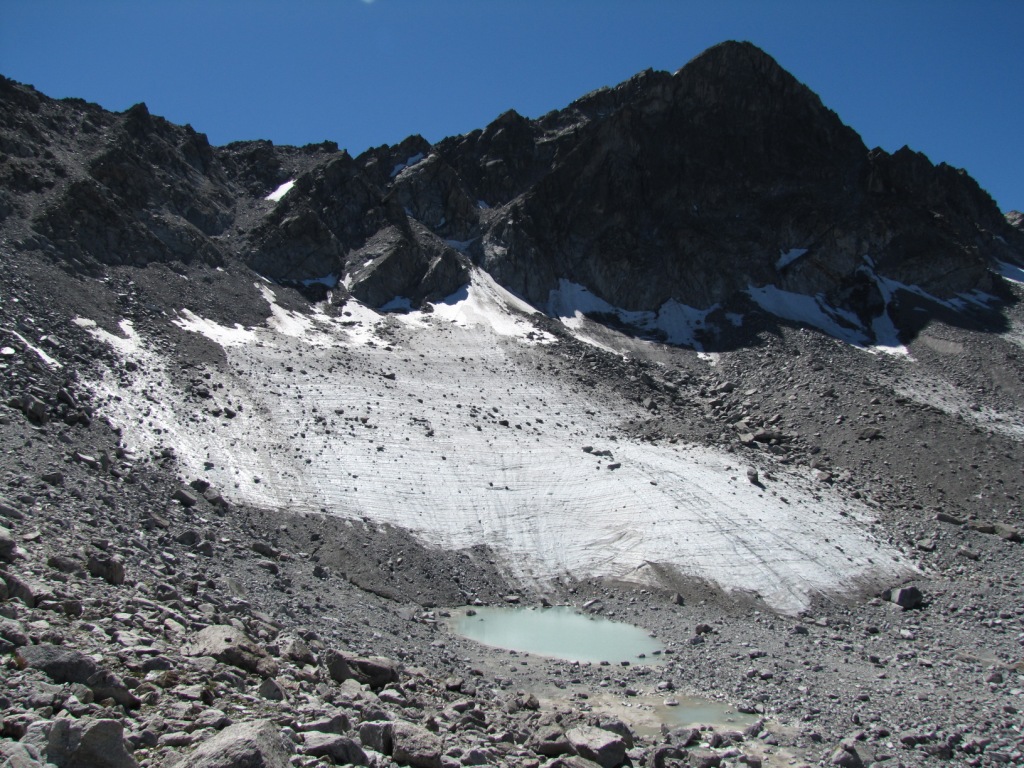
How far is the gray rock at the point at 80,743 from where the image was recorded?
21.1ft

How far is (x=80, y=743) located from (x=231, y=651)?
12.9 feet

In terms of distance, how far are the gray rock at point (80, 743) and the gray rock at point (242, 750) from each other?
603 millimetres

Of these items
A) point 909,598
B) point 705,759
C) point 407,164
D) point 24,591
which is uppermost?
point 407,164

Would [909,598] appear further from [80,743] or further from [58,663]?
[80,743]

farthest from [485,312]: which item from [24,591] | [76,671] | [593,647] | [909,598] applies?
[76,671]

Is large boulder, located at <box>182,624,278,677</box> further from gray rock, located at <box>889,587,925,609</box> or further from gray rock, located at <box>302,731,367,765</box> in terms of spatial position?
gray rock, located at <box>889,587,925,609</box>

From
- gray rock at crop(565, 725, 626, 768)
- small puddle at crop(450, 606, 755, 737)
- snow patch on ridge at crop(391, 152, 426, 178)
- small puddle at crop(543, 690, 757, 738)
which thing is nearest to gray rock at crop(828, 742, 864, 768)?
small puddle at crop(543, 690, 757, 738)

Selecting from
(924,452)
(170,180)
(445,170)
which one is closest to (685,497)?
(924,452)

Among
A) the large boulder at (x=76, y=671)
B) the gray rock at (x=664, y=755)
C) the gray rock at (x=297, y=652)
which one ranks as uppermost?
the large boulder at (x=76, y=671)

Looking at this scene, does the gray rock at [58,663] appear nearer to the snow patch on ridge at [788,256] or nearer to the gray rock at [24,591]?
the gray rock at [24,591]

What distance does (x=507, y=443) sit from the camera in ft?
114

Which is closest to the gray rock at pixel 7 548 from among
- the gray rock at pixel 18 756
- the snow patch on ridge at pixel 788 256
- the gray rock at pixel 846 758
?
the gray rock at pixel 18 756

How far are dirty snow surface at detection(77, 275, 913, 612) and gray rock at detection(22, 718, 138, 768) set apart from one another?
63.7ft

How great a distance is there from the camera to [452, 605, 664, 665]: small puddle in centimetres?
1997
